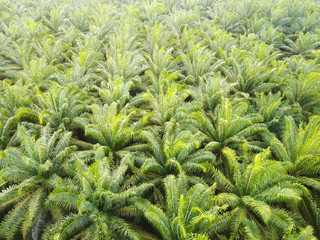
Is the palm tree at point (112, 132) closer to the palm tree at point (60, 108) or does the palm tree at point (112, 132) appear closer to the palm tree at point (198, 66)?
the palm tree at point (60, 108)

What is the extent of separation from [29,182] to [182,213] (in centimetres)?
364

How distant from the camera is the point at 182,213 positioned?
4504 mm

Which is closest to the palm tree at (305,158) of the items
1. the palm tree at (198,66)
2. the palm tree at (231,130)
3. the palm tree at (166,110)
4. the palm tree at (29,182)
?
the palm tree at (231,130)

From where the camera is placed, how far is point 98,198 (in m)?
4.96

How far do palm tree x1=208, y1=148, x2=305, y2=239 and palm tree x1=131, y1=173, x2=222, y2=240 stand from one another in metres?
0.37

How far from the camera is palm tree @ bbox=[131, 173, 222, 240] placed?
14.4ft

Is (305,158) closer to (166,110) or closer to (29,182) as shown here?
(166,110)

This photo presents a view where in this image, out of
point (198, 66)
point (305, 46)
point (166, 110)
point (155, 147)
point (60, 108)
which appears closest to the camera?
point (155, 147)

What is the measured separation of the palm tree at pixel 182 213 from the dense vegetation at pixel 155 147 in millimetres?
25

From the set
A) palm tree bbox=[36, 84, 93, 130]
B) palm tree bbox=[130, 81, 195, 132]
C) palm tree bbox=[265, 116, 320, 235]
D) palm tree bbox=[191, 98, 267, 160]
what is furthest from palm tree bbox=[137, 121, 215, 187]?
palm tree bbox=[36, 84, 93, 130]

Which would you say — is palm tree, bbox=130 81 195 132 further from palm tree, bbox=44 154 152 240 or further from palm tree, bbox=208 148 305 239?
palm tree, bbox=44 154 152 240

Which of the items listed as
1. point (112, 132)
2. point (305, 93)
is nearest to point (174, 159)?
point (112, 132)

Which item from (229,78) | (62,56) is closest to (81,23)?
(62,56)

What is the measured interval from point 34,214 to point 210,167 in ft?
14.5
